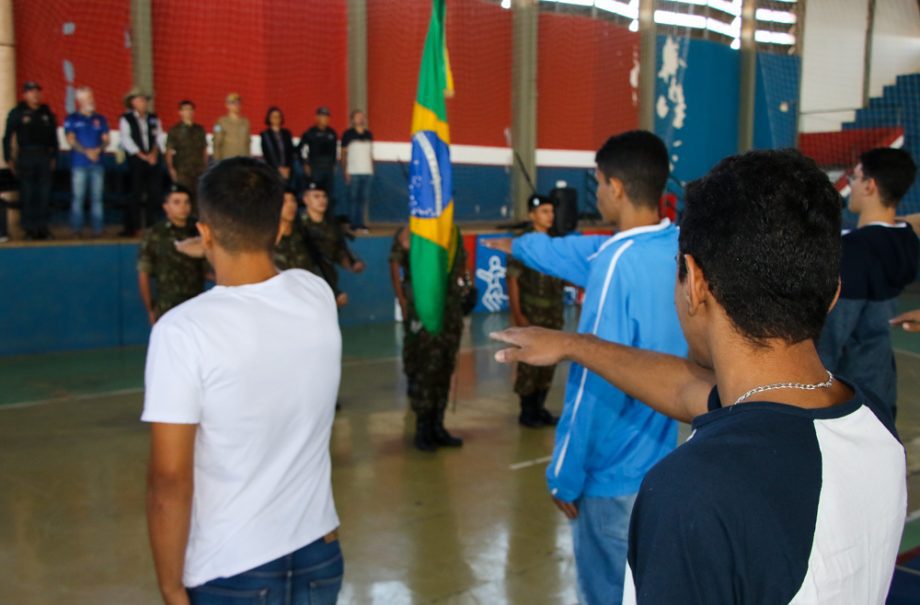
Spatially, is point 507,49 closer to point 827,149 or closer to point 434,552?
point 827,149

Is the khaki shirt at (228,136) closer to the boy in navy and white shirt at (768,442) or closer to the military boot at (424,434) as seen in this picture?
the military boot at (424,434)

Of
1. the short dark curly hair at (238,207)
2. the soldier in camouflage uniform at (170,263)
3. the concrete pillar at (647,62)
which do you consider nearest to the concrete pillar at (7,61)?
the soldier in camouflage uniform at (170,263)

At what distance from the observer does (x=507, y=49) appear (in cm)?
1570

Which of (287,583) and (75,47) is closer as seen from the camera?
(287,583)

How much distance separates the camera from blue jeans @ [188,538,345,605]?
5.83ft

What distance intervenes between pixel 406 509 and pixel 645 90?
1478cm

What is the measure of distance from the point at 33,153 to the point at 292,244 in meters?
4.71

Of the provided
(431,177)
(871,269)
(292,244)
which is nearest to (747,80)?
(292,244)

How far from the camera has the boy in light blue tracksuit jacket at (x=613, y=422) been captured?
234cm

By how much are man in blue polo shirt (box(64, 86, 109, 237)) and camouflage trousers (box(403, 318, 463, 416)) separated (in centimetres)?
584

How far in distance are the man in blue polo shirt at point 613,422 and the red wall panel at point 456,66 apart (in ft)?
39.5

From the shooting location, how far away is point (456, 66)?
49.3 feet

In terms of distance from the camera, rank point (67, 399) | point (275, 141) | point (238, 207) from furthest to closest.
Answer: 1. point (275, 141)
2. point (67, 399)
3. point (238, 207)

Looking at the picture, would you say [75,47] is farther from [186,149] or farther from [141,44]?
[186,149]
